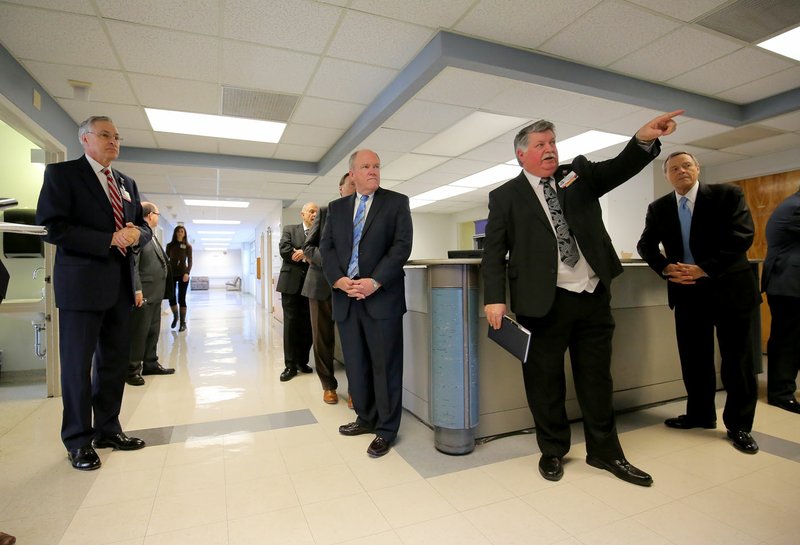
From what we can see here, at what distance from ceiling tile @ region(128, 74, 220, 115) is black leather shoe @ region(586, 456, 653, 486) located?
170 inches

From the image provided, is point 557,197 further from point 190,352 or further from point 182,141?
point 182,141

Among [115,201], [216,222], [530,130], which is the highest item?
[216,222]

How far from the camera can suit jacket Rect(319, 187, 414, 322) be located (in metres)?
2.26

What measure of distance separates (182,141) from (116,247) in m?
4.24

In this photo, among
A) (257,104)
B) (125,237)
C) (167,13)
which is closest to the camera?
(125,237)

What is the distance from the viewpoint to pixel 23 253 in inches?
155

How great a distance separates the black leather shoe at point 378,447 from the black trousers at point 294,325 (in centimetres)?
195

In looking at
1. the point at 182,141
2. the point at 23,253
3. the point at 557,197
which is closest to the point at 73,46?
the point at 23,253

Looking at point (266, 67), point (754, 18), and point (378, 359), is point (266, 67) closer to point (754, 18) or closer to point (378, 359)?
point (378, 359)

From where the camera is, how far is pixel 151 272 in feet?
13.1

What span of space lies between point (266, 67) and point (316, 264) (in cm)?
188

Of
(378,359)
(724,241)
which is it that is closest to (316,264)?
(378,359)

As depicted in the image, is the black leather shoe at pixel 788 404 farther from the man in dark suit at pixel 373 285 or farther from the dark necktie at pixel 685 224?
the man in dark suit at pixel 373 285

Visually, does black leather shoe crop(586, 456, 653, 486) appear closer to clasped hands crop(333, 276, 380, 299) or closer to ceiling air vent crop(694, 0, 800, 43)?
clasped hands crop(333, 276, 380, 299)
